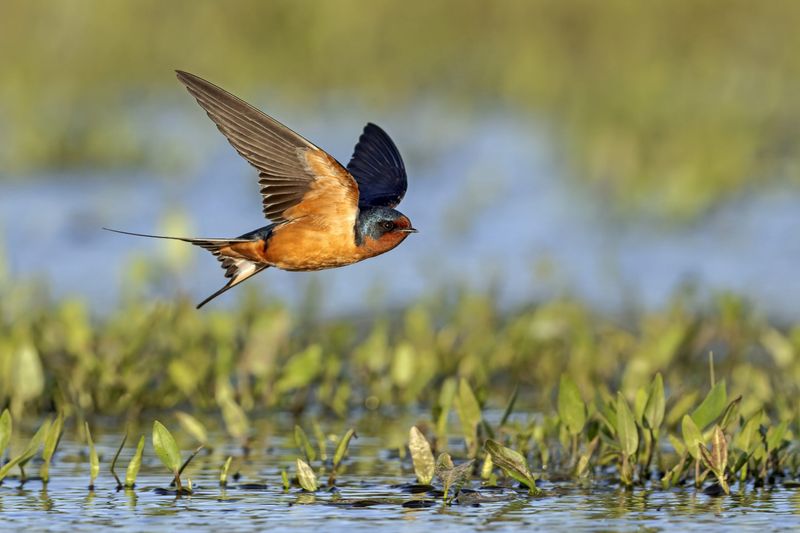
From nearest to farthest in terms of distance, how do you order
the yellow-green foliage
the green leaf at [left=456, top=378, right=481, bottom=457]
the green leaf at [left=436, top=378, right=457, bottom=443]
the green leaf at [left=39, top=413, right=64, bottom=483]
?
the green leaf at [left=39, top=413, right=64, bottom=483], the green leaf at [left=456, top=378, right=481, bottom=457], the green leaf at [left=436, top=378, right=457, bottom=443], the yellow-green foliage

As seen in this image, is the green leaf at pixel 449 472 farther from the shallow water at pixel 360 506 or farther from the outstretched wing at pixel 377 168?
the outstretched wing at pixel 377 168

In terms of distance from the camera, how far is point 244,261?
6344mm

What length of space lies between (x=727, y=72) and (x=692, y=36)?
3.62ft

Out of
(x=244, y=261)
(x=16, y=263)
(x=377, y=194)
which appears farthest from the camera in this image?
(x=16, y=263)

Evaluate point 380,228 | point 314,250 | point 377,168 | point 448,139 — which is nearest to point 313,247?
point 314,250

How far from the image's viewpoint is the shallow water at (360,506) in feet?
17.9

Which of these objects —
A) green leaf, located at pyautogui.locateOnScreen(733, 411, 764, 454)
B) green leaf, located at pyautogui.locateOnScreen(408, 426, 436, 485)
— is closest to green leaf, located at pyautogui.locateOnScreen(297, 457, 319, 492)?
green leaf, located at pyautogui.locateOnScreen(408, 426, 436, 485)

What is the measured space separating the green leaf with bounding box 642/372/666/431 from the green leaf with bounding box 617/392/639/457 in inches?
4.5

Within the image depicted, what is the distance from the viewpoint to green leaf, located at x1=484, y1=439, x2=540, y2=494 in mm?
5801

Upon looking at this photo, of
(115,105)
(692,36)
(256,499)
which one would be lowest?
(256,499)

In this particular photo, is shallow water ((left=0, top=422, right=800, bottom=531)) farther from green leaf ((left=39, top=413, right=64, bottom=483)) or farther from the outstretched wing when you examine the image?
the outstretched wing

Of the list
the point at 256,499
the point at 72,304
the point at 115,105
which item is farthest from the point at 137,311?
the point at 115,105

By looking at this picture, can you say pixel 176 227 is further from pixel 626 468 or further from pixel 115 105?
pixel 115 105

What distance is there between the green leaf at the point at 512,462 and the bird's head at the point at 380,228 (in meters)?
0.85
